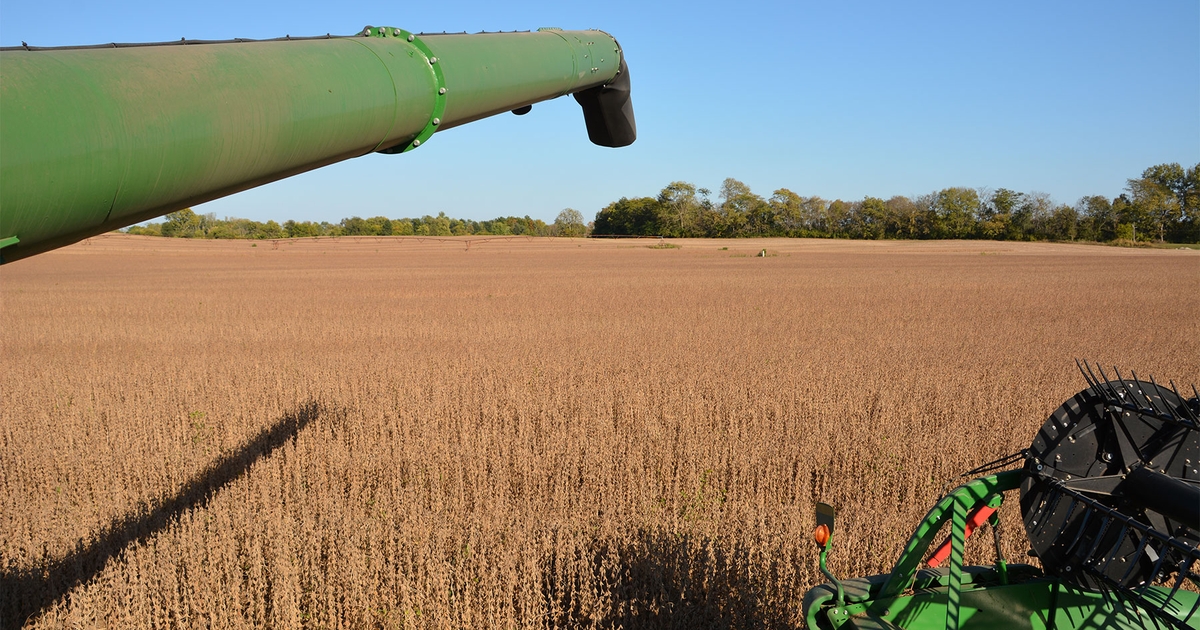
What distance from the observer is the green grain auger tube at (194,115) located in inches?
39.8

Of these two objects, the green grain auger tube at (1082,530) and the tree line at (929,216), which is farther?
the tree line at (929,216)

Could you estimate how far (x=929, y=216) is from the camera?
8731 centimetres

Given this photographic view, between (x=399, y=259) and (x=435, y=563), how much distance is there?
1726 inches

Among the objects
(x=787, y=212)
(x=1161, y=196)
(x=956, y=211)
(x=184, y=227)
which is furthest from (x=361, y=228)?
(x=1161, y=196)

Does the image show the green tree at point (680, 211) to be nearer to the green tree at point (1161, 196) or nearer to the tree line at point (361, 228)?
the tree line at point (361, 228)

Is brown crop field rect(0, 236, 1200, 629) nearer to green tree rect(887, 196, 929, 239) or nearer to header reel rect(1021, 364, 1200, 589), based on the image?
header reel rect(1021, 364, 1200, 589)

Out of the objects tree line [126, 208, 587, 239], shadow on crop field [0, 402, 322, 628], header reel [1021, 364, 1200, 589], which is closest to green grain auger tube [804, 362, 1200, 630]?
header reel [1021, 364, 1200, 589]

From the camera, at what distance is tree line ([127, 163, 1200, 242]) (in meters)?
78.8

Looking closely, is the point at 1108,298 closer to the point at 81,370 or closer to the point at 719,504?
the point at 719,504

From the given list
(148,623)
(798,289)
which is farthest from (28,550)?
(798,289)

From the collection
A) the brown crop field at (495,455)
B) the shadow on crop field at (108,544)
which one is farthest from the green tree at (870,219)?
the shadow on crop field at (108,544)

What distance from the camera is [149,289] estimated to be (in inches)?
966

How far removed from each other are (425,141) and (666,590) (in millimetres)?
2763

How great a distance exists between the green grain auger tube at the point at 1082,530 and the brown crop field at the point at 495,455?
1240mm
